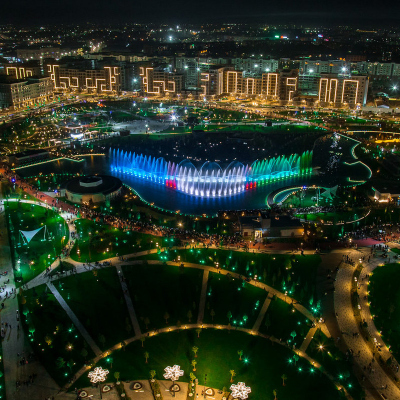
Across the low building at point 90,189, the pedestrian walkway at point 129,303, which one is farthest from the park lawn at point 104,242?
the low building at point 90,189

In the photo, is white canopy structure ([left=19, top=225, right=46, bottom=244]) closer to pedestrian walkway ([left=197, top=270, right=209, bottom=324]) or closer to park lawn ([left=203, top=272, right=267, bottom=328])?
pedestrian walkway ([left=197, top=270, right=209, bottom=324])

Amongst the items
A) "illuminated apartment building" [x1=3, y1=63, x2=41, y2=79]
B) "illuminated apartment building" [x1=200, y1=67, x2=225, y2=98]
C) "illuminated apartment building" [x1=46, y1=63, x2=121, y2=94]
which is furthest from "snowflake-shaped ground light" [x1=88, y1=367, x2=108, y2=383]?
"illuminated apartment building" [x1=3, y1=63, x2=41, y2=79]

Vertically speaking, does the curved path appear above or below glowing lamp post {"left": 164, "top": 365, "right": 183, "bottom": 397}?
below

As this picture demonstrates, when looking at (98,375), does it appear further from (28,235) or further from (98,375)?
(28,235)

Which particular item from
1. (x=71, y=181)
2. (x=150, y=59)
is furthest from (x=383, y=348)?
(x=150, y=59)

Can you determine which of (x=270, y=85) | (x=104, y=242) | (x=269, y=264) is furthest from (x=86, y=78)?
(x=269, y=264)

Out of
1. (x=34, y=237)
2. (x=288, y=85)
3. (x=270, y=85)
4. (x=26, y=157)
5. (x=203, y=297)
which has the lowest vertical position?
(x=26, y=157)
